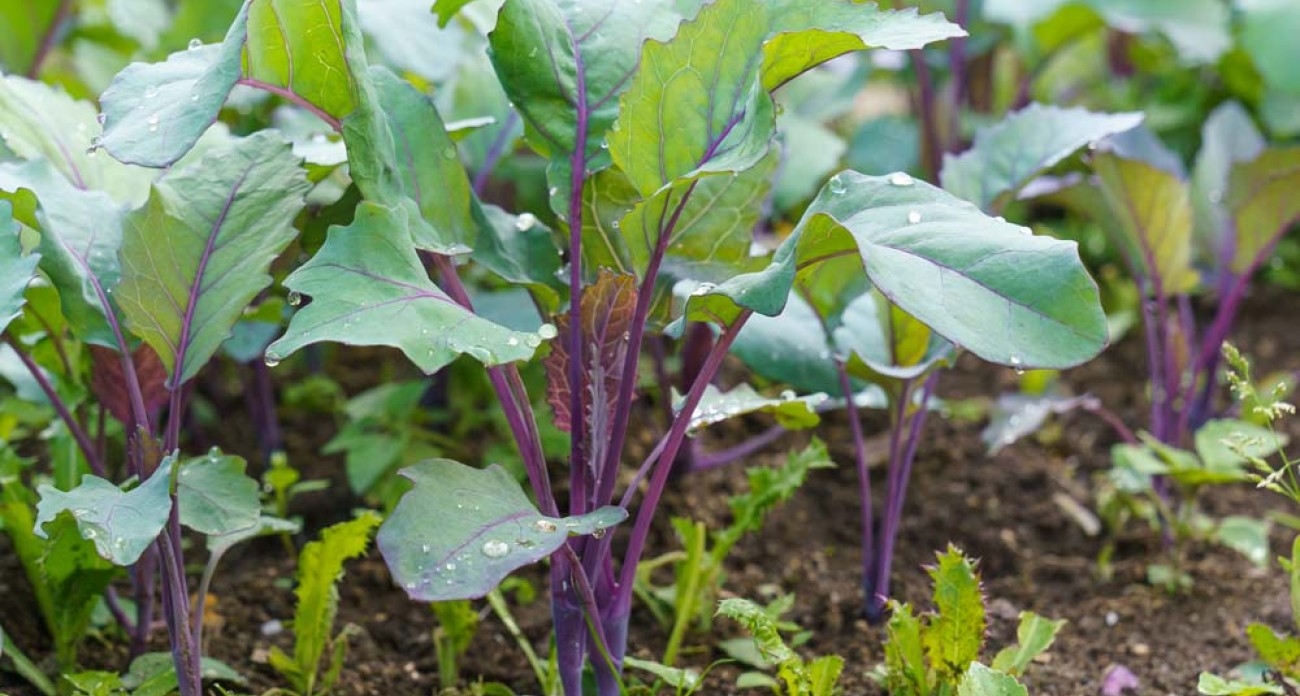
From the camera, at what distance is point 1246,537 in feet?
5.84

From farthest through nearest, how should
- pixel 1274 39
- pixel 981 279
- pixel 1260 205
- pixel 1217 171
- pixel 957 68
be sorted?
pixel 957 68 → pixel 1274 39 → pixel 1217 171 → pixel 1260 205 → pixel 981 279

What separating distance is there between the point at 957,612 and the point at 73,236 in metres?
1.00

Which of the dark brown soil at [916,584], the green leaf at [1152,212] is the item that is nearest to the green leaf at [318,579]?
the dark brown soil at [916,584]

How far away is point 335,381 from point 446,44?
2.38 ft

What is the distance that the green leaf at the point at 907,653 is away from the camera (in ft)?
4.42

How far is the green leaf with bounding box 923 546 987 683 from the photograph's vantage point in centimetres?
133

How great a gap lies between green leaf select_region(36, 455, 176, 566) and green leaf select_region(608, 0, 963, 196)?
0.52 m

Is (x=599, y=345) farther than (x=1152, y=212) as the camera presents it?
No

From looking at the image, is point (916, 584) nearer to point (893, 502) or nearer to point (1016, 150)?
point (893, 502)

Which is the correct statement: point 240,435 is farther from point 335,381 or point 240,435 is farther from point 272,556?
point 272,556

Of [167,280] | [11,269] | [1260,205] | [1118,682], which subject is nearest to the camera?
[11,269]

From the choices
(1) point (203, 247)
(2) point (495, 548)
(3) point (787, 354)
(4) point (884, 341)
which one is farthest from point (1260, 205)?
(1) point (203, 247)

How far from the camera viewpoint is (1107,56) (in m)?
3.47

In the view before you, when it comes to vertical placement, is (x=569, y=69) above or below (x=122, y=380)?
above
